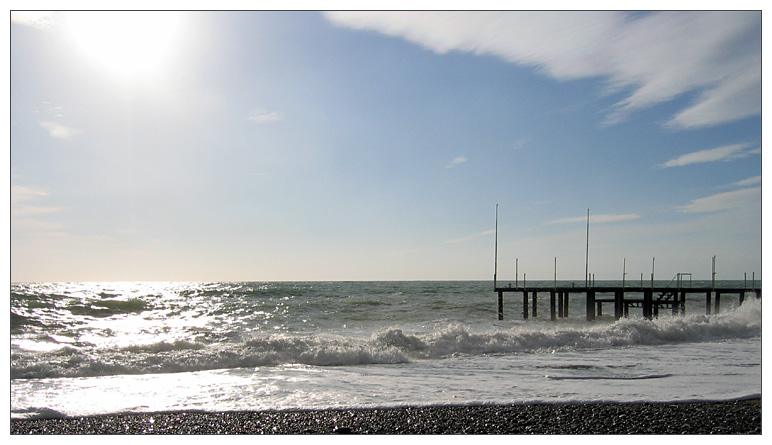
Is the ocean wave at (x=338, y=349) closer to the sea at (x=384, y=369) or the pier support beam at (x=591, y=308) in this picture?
the sea at (x=384, y=369)

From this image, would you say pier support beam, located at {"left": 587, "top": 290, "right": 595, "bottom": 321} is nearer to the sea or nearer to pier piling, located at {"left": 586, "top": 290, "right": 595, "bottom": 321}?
pier piling, located at {"left": 586, "top": 290, "right": 595, "bottom": 321}

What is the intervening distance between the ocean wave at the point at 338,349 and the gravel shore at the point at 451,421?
4481mm

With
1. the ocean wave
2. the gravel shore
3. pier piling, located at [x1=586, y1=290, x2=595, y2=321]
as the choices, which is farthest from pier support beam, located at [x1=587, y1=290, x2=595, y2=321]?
the gravel shore

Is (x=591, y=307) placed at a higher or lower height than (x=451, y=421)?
lower

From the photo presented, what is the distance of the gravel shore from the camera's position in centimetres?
659

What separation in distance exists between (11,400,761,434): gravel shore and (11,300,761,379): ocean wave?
448 cm

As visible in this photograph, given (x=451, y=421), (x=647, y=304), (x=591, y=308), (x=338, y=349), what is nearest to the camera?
(x=451, y=421)

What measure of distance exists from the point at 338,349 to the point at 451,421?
6797mm

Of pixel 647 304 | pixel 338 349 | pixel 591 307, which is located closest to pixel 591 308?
pixel 591 307

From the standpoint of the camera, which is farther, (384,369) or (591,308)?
(591,308)

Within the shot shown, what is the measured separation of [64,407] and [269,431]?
348cm

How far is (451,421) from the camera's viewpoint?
22.5 feet

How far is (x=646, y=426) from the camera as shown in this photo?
259 inches

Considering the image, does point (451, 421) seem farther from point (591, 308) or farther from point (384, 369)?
point (591, 308)
